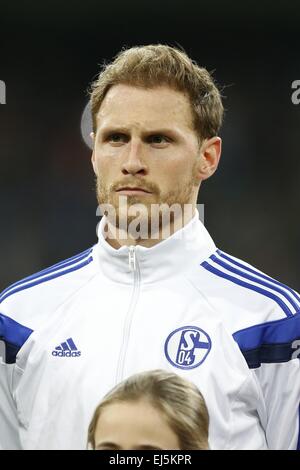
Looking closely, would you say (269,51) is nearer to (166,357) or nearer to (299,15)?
(299,15)

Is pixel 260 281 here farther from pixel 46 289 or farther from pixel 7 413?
pixel 7 413

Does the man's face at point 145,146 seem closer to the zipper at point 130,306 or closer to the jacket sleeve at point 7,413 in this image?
the zipper at point 130,306

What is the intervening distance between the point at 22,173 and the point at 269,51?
4.50ft

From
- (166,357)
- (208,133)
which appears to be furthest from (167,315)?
(208,133)

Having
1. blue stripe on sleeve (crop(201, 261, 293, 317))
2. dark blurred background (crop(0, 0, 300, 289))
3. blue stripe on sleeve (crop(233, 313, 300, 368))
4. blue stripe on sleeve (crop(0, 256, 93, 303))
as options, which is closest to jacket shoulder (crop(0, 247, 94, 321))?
blue stripe on sleeve (crop(0, 256, 93, 303))

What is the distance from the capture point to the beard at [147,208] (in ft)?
5.75

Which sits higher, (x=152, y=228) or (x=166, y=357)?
(x=152, y=228)

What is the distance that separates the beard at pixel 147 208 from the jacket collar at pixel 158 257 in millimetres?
29

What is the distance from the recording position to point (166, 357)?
1.71m

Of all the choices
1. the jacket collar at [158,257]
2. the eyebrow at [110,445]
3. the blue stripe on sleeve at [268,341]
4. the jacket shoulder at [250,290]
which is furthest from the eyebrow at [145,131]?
the eyebrow at [110,445]

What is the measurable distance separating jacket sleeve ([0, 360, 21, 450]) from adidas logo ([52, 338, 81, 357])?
0.51 feet

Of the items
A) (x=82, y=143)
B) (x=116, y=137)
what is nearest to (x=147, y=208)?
(x=116, y=137)

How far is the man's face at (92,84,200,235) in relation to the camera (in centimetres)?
175

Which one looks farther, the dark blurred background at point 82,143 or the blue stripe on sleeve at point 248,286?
the dark blurred background at point 82,143
